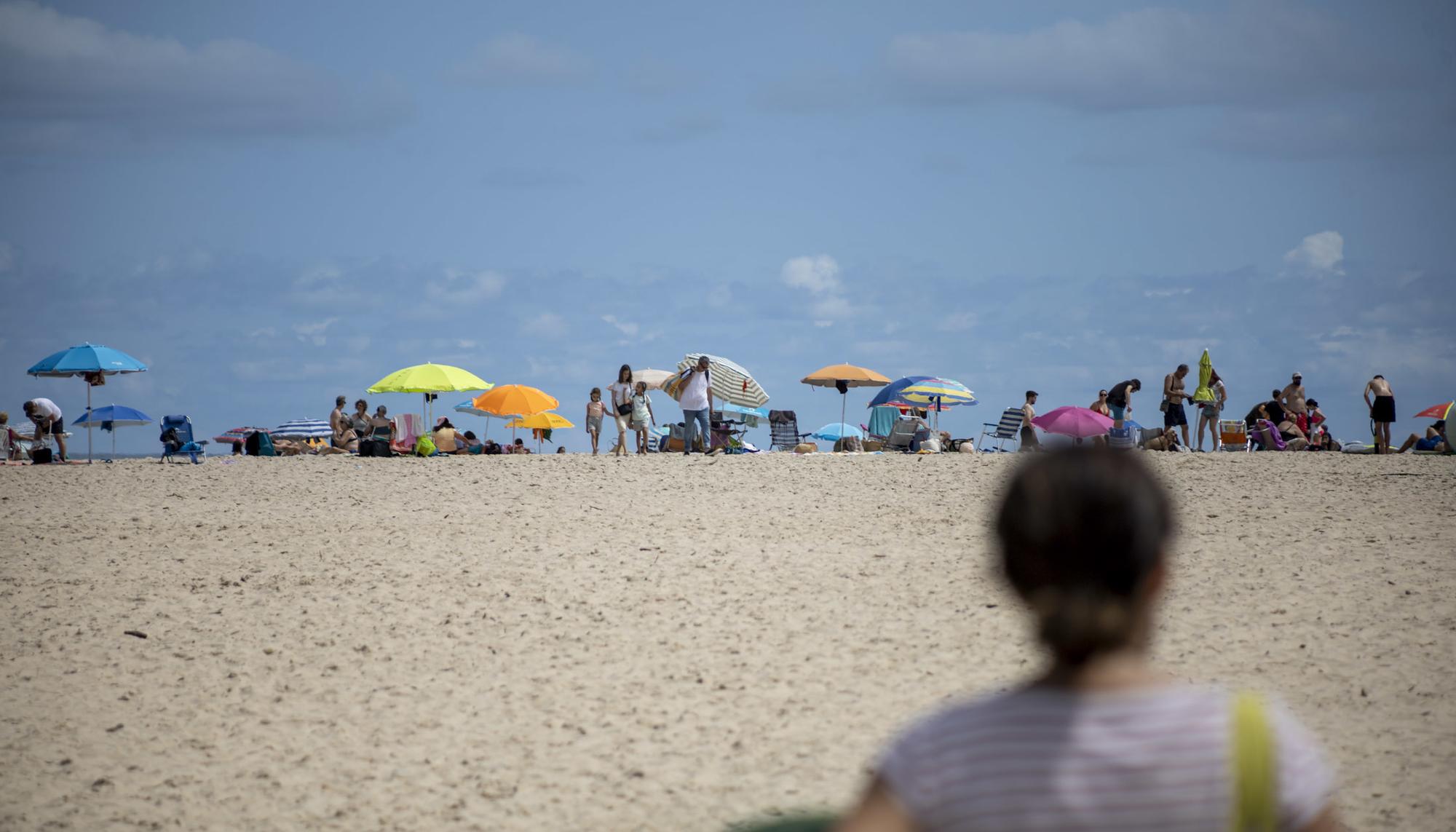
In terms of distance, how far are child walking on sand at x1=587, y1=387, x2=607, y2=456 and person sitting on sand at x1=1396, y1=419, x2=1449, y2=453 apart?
564 inches

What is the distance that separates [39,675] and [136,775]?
240 cm

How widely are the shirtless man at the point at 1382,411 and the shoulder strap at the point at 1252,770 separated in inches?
864

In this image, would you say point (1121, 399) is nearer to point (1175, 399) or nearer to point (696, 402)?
point (1175, 399)

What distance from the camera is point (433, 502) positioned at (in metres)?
14.7

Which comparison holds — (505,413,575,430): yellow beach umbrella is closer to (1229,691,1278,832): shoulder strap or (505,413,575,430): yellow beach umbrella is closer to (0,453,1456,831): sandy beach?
(0,453,1456,831): sandy beach

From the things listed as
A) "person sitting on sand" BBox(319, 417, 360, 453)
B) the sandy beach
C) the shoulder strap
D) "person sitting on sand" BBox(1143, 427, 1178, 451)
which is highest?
"person sitting on sand" BBox(319, 417, 360, 453)

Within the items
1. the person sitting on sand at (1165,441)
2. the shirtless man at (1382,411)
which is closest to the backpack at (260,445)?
the person sitting on sand at (1165,441)

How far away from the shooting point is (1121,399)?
2138cm

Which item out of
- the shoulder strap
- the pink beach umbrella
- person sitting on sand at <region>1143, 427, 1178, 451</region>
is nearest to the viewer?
the shoulder strap

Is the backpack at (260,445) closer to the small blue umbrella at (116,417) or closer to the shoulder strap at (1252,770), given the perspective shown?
the small blue umbrella at (116,417)

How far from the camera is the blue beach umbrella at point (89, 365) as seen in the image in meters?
21.9

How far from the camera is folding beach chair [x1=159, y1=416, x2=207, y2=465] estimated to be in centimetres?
2183

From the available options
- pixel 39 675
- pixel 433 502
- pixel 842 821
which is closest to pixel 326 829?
pixel 39 675

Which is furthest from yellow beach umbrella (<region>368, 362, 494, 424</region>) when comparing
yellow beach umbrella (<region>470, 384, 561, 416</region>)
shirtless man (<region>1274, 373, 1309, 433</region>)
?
shirtless man (<region>1274, 373, 1309, 433</region>)
